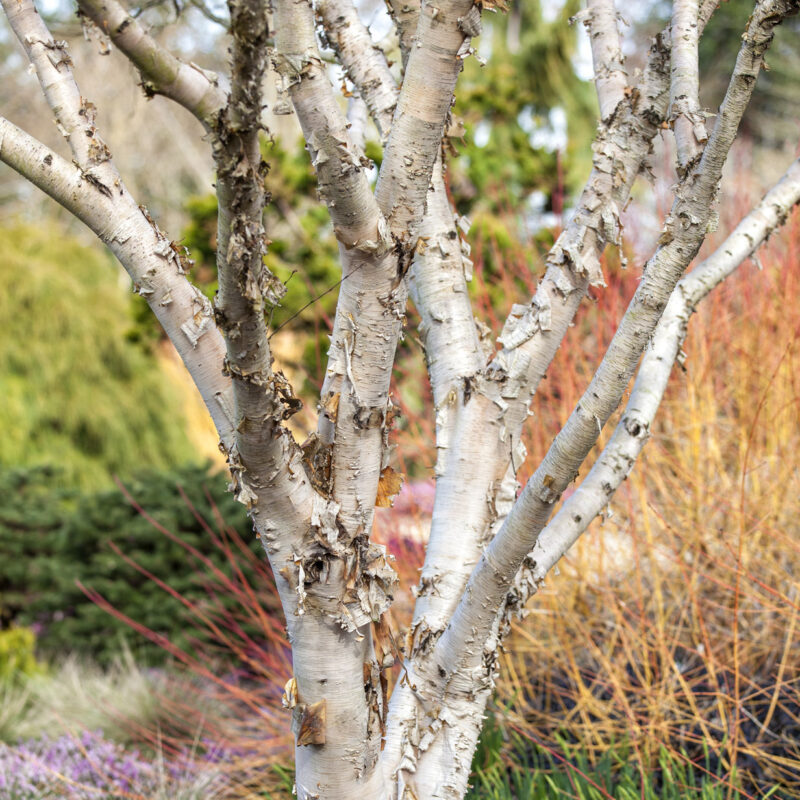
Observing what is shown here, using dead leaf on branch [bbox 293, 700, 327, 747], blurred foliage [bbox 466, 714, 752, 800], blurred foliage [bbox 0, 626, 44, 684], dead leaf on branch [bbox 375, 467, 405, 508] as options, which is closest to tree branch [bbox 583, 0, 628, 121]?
dead leaf on branch [bbox 375, 467, 405, 508]

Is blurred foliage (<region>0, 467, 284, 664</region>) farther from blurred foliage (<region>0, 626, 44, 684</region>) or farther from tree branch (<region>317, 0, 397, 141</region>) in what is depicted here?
tree branch (<region>317, 0, 397, 141</region>)

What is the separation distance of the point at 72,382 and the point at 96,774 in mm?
3935

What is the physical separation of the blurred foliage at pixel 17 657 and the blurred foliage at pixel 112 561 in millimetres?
203

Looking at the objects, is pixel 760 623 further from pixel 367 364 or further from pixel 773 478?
pixel 367 364

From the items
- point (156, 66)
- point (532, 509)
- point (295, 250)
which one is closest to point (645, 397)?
point (532, 509)

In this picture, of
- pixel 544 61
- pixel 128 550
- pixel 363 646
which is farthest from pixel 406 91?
pixel 544 61

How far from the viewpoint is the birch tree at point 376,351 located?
0.98 meters

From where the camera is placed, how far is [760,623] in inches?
97.3

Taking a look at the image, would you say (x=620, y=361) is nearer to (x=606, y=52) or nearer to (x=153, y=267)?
(x=153, y=267)

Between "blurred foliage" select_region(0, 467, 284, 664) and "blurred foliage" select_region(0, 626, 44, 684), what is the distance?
20cm

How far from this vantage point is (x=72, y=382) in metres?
5.78

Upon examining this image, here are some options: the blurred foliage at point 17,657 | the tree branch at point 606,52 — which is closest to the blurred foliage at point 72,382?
the blurred foliage at point 17,657

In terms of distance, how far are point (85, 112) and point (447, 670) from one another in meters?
1.18

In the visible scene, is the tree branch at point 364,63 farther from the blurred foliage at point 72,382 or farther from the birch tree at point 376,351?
the blurred foliage at point 72,382
